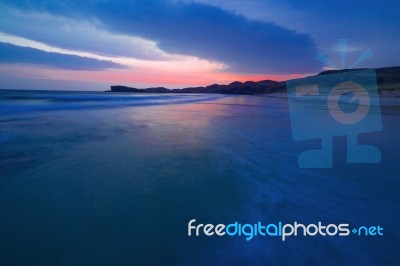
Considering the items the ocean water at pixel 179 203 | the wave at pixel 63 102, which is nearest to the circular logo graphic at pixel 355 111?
the ocean water at pixel 179 203

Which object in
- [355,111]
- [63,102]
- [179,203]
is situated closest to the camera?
[179,203]

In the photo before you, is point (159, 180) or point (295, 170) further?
A: point (295, 170)

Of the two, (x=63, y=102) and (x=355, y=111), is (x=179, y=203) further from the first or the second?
(x=63, y=102)

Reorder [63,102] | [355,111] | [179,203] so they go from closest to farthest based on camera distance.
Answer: [179,203]
[355,111]
[63,102]

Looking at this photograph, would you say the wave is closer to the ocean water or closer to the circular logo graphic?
the ocean water

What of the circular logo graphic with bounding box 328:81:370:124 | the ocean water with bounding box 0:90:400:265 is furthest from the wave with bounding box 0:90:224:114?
the circular logo graphic with bounding box 328:81:370:124

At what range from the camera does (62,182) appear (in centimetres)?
385

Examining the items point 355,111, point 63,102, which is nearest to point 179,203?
point 355,111

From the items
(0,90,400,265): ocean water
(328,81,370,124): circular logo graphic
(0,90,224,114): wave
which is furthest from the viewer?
(0,90,224,114): wave

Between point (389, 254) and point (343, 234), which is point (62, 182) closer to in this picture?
point (343, 234)

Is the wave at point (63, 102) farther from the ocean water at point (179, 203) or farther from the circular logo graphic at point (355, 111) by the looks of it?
the circular logo graphic at point (355, 111)

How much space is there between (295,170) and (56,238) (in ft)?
12.8

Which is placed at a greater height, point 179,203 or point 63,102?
point 63,102

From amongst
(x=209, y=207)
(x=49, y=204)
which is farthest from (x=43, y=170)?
(x=209, y=207)
